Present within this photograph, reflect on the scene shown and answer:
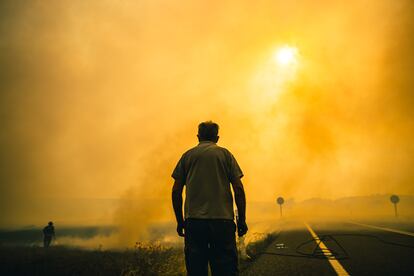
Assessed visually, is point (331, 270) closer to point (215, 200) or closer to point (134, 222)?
point (215, 200)

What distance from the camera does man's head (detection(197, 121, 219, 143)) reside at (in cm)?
383

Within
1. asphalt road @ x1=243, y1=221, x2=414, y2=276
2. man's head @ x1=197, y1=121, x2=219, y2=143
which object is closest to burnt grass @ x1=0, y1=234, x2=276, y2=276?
asphalt road @ x1=243, y1=221, x2=414, y2=276

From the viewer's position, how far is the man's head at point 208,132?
12.6ft

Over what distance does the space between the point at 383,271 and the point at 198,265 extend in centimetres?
482

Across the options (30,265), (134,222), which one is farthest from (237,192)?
(134,222)

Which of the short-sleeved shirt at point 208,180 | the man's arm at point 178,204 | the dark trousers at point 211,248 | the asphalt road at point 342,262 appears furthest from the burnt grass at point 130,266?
the short-sleeved shirt at point 208,180

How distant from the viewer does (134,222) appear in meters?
64.6

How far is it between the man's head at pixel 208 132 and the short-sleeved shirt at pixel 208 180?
0.41 feet

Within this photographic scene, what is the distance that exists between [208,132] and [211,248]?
140 centimetres

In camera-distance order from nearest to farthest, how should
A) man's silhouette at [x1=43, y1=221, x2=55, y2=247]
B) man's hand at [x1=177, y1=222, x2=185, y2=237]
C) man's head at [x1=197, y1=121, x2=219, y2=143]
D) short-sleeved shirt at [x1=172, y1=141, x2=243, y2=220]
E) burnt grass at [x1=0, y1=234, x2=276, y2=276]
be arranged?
short-sleeved shirt at [x1=172, y1=141, x2=243, y2=220], man's hand at [x1=177, y1=222, x2=185, y2=237], man's head at [x1=197, y1=121, x2=219, y2=143], burnt grass at [x1=0, y1=234, x2=276, y2=276], man's silhouette at [x1=43, y1=221, x2=55, y2=247]

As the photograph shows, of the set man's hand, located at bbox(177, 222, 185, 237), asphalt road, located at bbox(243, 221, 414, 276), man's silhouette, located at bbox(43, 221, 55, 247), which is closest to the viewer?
man's hand, located at bbox(177, 222, 185, 237)

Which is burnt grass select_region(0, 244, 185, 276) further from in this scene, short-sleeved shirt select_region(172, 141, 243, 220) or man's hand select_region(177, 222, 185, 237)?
short-sleeved shirt select_region(172, 141, 243, 220)

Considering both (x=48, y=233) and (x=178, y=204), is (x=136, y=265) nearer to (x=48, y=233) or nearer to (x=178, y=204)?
(x=178, y=204)

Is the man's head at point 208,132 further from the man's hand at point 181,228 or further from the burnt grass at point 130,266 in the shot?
the burnt grass at point 130,266
